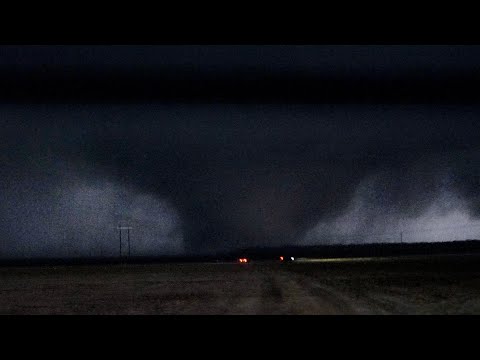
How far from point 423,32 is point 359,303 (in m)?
8.15

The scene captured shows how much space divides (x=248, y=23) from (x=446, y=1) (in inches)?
45.9
